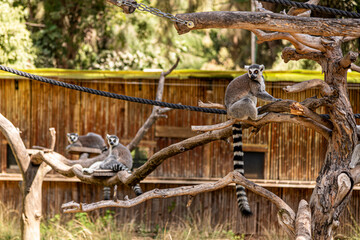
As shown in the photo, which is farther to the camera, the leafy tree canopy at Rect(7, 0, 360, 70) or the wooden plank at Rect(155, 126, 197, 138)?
the leafy tree canopy at Rect(7, 0, 360, 70)

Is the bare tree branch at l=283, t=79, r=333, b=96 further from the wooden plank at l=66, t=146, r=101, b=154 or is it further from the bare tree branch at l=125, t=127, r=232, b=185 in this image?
the wooden plank at l=66, t=146, r=101, b=154

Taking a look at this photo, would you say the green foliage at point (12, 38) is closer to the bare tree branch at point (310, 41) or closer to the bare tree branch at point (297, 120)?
the bare tree branch at point (297, 120)

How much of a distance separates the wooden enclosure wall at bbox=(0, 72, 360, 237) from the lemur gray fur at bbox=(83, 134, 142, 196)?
226cm

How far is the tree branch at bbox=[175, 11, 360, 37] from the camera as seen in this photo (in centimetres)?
383

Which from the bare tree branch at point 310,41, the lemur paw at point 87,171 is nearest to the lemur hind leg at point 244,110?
the bare tree branch at point 310,41

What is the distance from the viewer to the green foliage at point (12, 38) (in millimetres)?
12250

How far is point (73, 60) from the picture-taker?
16.3 meters

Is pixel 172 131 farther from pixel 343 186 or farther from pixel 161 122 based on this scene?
pixel 343 186

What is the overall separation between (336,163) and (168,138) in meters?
5.40

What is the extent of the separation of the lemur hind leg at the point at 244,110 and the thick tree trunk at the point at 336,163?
86 centimetres

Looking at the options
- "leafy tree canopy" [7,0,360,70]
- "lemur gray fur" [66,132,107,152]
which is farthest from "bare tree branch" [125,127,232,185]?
"leafy tree canopy" [7,0,360,70]

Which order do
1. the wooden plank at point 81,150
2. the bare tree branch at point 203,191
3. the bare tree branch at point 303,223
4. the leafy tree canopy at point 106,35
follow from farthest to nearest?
the leafy tree canopy at point 106,35 → the wooden plank at point 81,150 → the bare tree branch at point 203,191 → the bare tree branch at point 303,223

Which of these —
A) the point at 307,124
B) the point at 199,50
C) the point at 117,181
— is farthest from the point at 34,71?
the point at 199,50

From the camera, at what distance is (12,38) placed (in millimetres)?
12398
